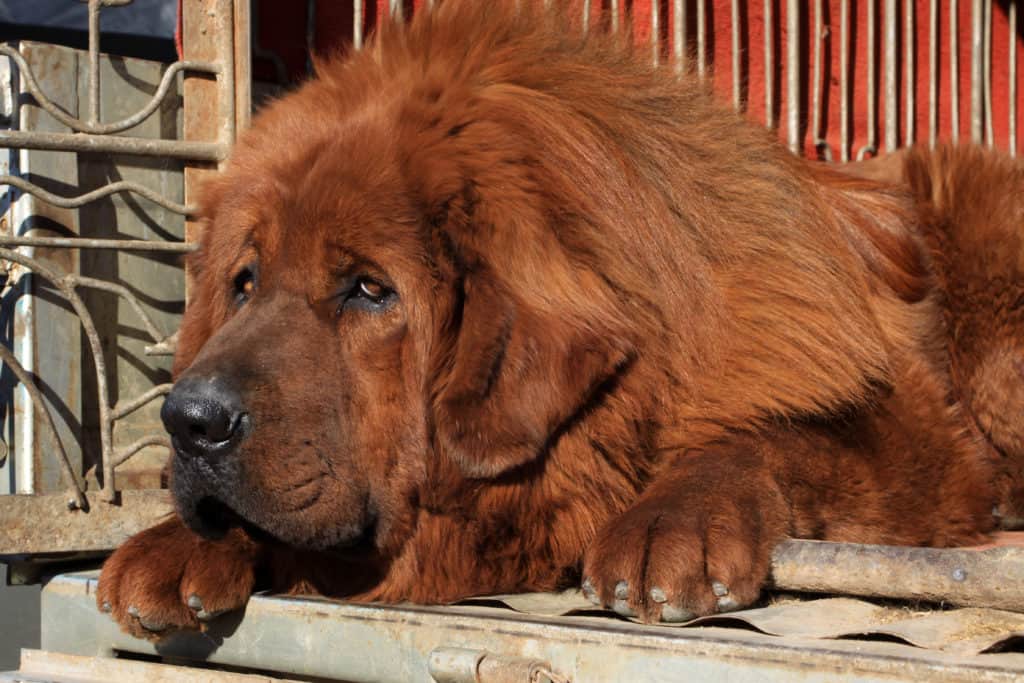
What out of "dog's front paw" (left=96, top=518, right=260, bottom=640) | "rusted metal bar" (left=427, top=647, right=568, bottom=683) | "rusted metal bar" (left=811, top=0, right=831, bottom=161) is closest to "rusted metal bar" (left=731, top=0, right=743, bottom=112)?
"rusted metal bar" (left=811, top=0, right=831, bottom=161)

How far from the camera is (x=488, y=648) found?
7.65ft

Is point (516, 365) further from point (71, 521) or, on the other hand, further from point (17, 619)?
point (17, 619)

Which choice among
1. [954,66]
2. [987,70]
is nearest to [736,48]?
[954,66]

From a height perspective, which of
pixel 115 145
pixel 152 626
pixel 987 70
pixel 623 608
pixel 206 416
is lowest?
pixel 152 626

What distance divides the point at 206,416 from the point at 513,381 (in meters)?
0.59

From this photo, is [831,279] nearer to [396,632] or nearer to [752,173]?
[752,173]

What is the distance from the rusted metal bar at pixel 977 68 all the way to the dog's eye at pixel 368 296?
468cm

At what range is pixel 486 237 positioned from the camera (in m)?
2.66

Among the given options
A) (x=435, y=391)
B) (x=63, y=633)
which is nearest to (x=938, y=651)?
(x=435, y=391)

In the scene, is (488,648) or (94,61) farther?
(94,61)

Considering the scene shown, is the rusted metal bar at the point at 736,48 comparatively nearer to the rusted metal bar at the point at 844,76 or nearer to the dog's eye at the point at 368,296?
the rusted metal bar at the point at 844,76

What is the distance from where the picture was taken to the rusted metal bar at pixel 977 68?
21.5 ft

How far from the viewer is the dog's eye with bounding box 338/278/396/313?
2680 millimetres

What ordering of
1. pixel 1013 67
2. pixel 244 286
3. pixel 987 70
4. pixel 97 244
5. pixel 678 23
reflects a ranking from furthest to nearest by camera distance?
pixel 1013 67 < pixel 987 70 < pixel 678 23 < pixel 97 244 < pixel 244 286
